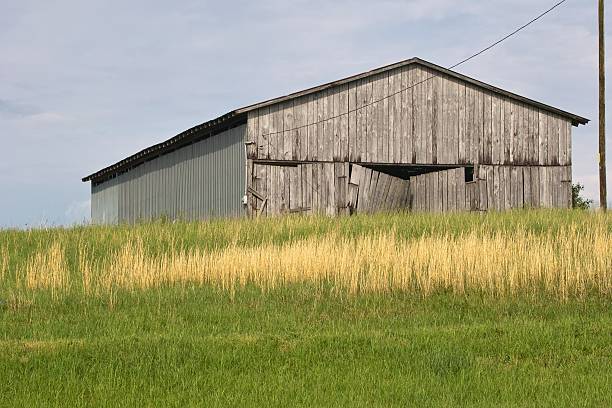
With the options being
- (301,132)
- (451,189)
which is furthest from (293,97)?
(451,189)

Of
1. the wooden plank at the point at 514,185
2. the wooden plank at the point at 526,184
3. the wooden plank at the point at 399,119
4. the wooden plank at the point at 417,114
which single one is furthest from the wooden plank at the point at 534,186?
the wooden plank at the point at 399,119

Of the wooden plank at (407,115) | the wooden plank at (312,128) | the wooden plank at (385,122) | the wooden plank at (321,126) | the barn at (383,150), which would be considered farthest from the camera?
the wooden plank at (407,115)

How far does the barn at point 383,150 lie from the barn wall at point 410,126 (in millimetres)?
37

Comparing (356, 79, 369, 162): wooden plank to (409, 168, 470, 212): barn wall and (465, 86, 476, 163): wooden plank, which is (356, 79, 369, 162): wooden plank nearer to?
(409, 168, 470, 212): barn wall

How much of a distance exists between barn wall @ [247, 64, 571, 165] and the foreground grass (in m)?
15.3

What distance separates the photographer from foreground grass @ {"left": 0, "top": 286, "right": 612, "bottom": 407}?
8320mm

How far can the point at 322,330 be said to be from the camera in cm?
1120

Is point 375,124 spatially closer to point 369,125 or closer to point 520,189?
point 369,125

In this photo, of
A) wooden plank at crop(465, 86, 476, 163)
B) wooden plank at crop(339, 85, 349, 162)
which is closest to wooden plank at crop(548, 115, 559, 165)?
wooden plank at crop(465, 86, 476, 163)

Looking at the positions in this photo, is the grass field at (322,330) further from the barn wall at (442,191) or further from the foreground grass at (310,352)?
the barn wall at (442,191)

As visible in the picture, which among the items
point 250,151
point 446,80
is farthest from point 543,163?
point 250,151

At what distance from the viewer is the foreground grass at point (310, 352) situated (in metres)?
8.32

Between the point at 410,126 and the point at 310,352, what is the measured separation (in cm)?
2076

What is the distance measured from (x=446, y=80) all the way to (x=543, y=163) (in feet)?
16.1
